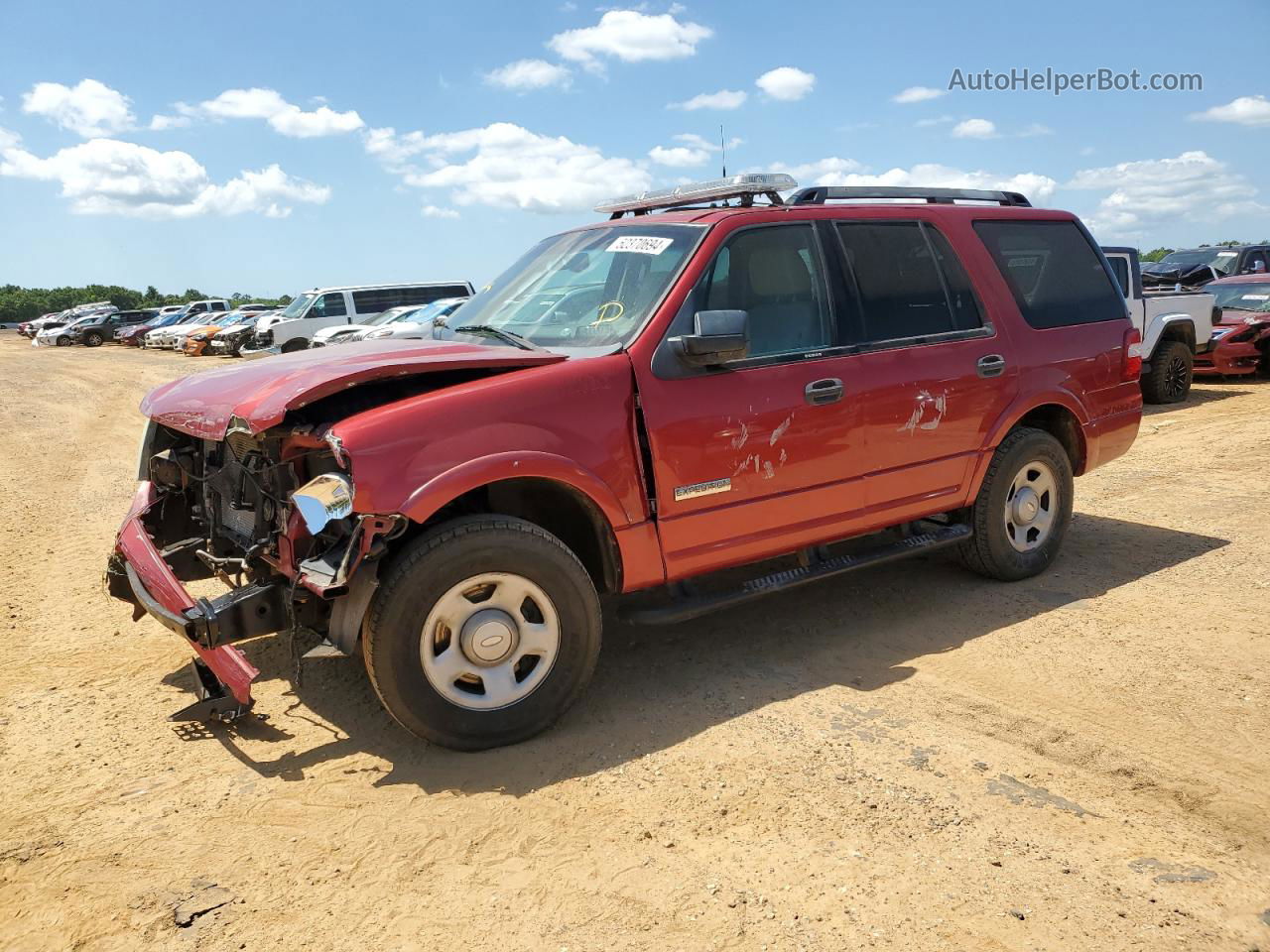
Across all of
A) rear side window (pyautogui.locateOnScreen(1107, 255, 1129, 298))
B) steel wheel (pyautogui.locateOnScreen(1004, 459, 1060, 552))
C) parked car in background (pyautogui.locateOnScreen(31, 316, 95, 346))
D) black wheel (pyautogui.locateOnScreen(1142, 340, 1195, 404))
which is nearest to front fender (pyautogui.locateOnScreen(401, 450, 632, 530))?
steel wheel (pyautogui.locateOnScreen(1004, 459, 1060, 552))

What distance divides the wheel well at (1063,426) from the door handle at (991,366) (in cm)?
54

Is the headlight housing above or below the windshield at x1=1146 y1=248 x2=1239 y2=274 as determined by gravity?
below

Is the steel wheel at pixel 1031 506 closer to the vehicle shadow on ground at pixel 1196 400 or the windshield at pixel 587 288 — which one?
the windshield at pixel 587 288

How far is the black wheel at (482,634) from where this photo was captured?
3.51 metres

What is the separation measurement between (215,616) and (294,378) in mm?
930

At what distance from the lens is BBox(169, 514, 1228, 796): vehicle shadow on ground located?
3754 mm

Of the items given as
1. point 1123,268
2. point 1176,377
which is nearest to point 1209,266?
point 1176,377

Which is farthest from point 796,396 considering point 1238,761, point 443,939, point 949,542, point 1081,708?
point 443,939

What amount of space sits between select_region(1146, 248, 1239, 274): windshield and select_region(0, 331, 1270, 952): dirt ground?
1711cm

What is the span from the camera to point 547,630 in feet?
12.5

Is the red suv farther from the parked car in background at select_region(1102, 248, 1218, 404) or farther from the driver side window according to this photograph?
the parked car in background at select_region(1102, 248, 1218, 404)

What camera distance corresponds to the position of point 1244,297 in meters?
15.1

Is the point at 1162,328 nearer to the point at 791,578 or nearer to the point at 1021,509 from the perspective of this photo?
the point at 1021,509

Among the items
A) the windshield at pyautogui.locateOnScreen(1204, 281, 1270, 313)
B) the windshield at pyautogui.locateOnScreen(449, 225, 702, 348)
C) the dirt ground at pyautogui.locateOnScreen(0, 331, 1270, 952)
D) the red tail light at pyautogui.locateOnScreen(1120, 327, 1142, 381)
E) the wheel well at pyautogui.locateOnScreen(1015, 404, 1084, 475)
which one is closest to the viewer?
the dirt ground at pyautogui.locateOnScreen(0, 331, 1270, 952)
